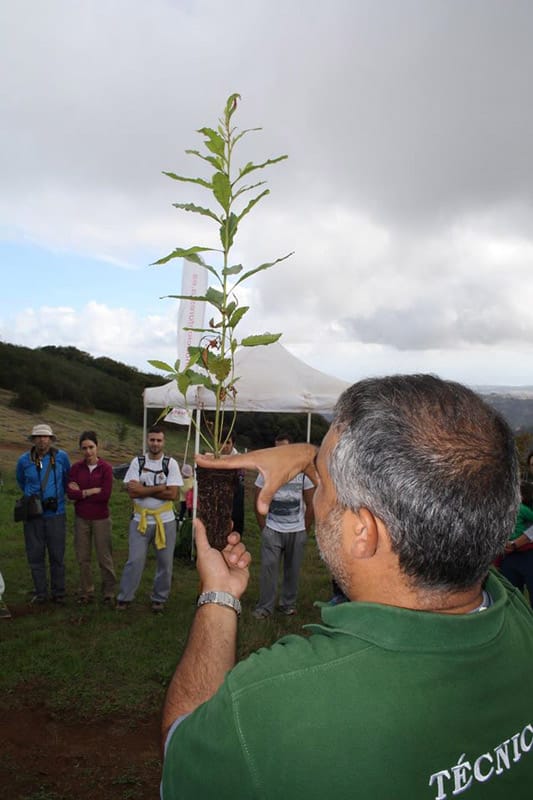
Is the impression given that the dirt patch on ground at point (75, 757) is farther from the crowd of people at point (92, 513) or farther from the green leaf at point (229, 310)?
the green leaf at point (229, 310)

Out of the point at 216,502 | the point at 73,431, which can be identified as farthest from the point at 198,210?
the point at 73,431

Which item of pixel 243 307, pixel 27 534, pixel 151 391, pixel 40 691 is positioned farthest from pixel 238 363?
pixel 243 307

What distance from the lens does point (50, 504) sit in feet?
21.4

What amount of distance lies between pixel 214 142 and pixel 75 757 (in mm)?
3999

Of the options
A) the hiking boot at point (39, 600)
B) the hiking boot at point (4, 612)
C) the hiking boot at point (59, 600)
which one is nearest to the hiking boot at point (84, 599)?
the hiking boot at point (59, 600)

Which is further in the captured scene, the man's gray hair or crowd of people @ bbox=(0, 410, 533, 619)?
crowd of people @ bbox=(0, 410, 533, 619)

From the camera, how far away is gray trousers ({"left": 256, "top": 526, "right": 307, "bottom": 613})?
6.54m

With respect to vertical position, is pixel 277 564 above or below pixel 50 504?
below

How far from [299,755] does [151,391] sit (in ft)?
26.7

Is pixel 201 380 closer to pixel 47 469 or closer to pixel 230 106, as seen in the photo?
pixel 230 106

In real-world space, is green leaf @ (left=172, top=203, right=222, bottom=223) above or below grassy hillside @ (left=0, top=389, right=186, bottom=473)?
above

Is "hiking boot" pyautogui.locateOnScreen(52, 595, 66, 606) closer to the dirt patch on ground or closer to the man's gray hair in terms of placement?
the dirt patch on ground

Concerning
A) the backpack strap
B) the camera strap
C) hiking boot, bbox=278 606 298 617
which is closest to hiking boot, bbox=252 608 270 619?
hiking boot, bbox=278 606 298 617

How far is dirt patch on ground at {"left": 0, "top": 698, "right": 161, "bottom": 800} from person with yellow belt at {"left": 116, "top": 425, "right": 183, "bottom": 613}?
2.02m
